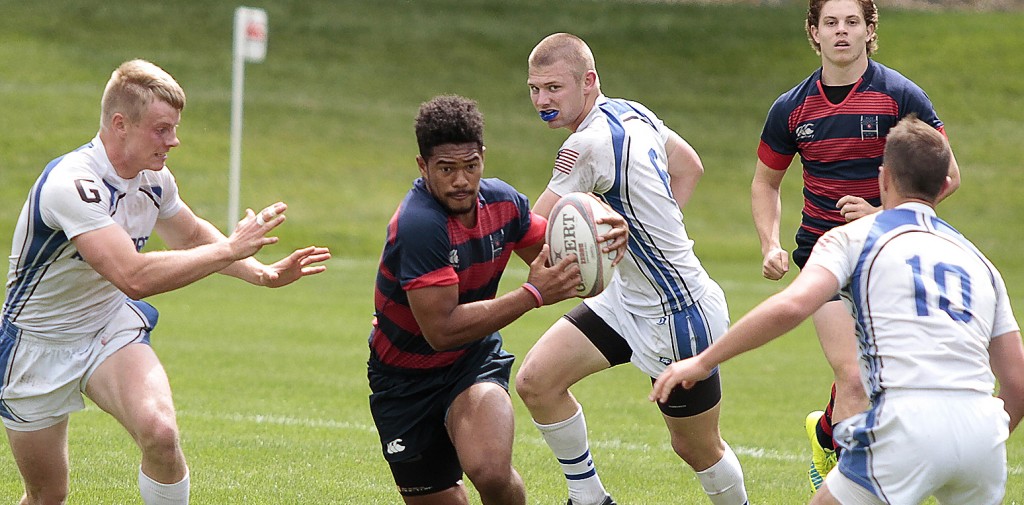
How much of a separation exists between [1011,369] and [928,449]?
543 mm

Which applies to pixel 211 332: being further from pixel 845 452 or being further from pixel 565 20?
pixel 565 20

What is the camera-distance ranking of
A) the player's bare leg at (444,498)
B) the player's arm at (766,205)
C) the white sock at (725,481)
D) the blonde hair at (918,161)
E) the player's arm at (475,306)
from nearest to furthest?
1. the blonde hair at (918,161)
2. the player's arm at (475,306)
3. the player's bare leg at (444,498)
4. the white sock at (725,481)
5. the player's arm at (766,205)

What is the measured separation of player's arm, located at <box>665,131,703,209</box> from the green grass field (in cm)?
174

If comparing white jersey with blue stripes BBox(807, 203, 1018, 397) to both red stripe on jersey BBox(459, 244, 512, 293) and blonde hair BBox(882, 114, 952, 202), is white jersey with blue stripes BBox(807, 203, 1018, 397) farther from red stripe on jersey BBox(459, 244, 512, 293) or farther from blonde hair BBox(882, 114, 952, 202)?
red stripe on jersey BBox(459, 244, 512, 293)

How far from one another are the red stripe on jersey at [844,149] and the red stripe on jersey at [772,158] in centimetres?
22

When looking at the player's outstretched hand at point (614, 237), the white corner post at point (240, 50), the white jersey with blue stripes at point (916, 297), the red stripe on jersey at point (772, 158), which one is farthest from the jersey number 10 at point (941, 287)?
the white corner post at point (240, 50)

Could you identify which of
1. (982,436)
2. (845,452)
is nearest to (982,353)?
(982,436)

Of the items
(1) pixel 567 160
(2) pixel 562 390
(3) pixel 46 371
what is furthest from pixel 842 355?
(3) pixel 46 371

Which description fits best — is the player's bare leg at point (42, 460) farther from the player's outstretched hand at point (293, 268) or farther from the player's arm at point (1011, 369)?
the player's arm at point (1011, 369)

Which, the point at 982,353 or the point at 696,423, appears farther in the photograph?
the point at 696,423

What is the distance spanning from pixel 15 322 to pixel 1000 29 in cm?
3426

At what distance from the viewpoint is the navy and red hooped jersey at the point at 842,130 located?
6.02m

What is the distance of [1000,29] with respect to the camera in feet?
115

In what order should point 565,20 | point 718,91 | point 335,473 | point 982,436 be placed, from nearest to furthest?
point 982,436 < point 335,473 < point 718,91 < point 565,20
